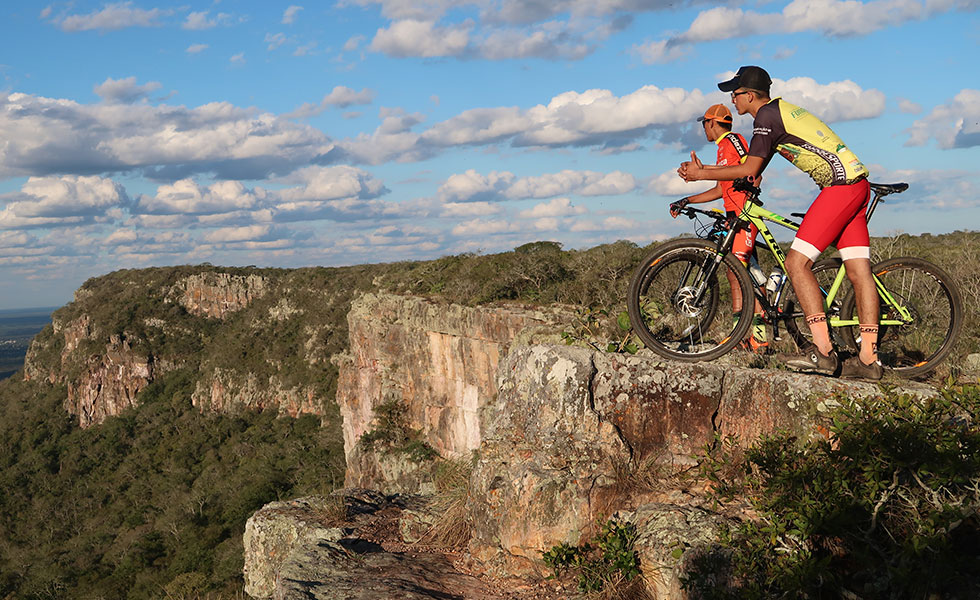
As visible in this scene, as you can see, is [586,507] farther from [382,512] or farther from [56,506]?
[56,506]

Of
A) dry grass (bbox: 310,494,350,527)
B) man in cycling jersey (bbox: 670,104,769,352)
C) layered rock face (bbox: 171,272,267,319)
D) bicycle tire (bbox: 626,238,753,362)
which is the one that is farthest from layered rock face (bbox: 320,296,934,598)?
layered rock face (bbox: 171,272,267,319)

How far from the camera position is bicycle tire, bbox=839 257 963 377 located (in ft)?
17.3

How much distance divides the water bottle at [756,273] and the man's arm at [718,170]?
820 millimetres

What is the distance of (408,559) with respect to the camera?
5785 mm

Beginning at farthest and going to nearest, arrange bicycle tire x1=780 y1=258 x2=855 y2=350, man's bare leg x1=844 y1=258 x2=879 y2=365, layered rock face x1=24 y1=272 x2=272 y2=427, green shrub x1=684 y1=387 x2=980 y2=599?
layered rock face x1=24 y1=272 x2=272 y2=427, bicycle tire x1=780 y1=258 x2=855 y2=350, man's bare leg x1=844 y1=258 x2=879 y2=365, green shrub x1=684 y1=387 x2=980 y2=599

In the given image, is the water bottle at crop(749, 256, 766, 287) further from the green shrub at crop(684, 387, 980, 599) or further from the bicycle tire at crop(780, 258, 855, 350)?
the green shrub at crop(684, 387, 980, 599)

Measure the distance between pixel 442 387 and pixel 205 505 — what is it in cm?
4065

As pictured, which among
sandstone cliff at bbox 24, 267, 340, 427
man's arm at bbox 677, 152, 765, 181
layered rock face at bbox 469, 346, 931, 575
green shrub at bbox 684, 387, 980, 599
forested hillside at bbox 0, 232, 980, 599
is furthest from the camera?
sandstone cliff at bbox 24, 267, 340, 427

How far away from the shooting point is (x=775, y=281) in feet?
18.6

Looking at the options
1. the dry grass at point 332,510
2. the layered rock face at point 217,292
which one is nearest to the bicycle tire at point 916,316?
the dry grass at point 332,510

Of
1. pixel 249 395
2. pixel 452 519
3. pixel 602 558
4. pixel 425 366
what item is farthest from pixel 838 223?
pixel 249 395

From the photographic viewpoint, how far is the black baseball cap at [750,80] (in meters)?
5.39

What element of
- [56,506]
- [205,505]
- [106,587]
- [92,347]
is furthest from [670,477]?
[92,347]

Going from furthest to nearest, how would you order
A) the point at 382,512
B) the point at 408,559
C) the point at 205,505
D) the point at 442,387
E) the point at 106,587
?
the point at 205,505, the point at 106,587, the point at 442,387, the point at 382,512, the point at 408,559
